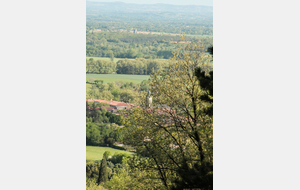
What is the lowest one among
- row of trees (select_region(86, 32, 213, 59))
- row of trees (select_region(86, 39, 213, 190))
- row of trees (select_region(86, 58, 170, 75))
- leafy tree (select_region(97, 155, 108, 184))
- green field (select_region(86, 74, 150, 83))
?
leafy tree (select_region(97, 155, 108, 184))

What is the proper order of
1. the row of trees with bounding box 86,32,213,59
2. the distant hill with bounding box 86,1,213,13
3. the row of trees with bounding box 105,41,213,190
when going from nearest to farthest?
the row of trees with bounding box 105,41,213,190, the distant hill with bounding box 86,1,213,13, the row of trees with bounding box 86,32,213,59

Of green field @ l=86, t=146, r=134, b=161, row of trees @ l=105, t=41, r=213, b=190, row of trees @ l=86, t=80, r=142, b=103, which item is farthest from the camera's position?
green field @ l=86, t=146, r=134, b=161

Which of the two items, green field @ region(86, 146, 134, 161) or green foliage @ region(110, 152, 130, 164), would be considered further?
green field @ region(86, 146, 134, 161)

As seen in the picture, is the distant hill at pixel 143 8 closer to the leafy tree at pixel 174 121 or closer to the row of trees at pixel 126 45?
the row of trees at pixel 126 45

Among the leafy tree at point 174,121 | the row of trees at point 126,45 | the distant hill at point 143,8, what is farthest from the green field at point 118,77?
the distant hill at point 143,8

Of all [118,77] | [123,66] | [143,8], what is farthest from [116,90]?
[143,8]

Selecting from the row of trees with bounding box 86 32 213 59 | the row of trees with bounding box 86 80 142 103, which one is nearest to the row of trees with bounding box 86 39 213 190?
the row of trees with bounding box 86 80 142 103

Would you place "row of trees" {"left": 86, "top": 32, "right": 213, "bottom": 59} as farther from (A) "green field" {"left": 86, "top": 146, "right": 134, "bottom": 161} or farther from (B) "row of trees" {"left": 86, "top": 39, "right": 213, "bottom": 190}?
(A) "green field" {"left": 86, "top": 146, "right": 134, "bottom": 161}
